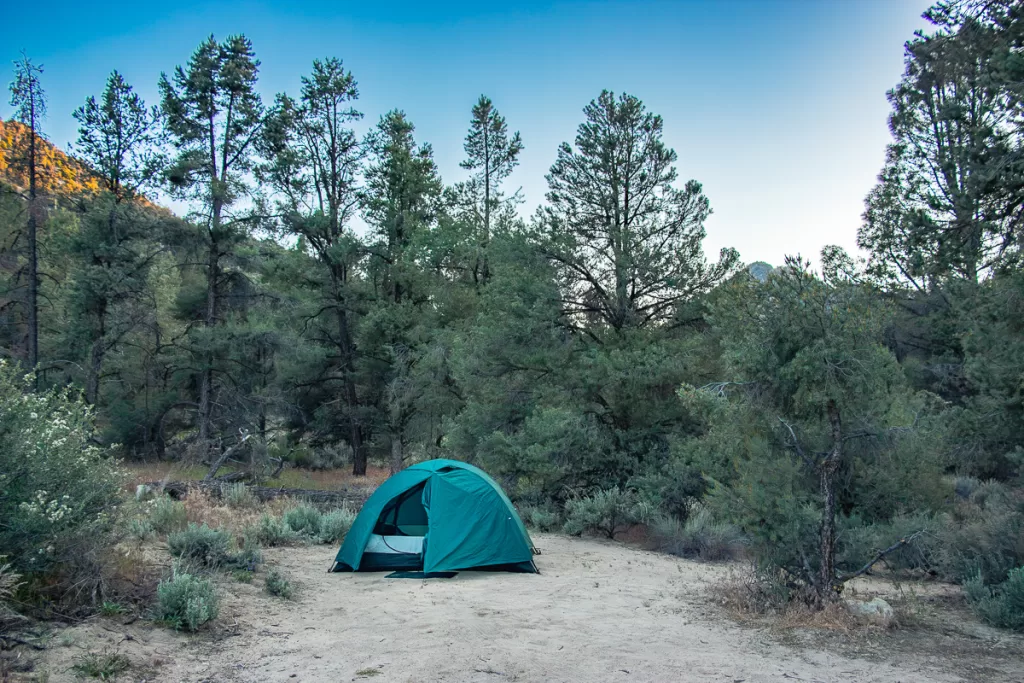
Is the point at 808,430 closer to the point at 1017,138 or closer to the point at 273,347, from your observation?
the point at 1017,138

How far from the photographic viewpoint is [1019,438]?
10117 mm

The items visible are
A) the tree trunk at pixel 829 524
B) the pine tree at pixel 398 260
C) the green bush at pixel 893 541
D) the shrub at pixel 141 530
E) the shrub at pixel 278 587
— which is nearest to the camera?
the tree trunk at pixel 829 524

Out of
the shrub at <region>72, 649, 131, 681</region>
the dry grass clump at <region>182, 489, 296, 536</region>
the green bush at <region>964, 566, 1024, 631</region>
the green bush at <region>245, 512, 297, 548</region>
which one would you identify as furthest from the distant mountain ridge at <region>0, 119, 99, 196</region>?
the green bush at <region>964, 566, 1024, 631</region>

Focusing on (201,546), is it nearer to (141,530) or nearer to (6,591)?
(141,530)

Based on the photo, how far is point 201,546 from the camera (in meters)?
8.71

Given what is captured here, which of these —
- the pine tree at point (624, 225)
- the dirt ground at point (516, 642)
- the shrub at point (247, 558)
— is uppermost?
the pine tree at point (624, 225)

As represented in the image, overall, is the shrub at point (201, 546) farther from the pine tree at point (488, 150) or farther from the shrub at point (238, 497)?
the pine tree at point (488, 150)

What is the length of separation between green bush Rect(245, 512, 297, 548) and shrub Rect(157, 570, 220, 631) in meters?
4.80

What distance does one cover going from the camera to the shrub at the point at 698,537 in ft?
40.0

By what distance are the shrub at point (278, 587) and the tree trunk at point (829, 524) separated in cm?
616

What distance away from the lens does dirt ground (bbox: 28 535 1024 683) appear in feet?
17.9

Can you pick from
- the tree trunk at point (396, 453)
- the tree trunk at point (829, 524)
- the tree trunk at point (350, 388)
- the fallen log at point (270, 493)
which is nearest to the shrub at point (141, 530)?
the fallen log at point (270, 493)

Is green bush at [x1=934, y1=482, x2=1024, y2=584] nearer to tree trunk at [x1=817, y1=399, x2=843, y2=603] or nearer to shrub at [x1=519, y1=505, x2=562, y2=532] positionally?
tree trunk at [x1=817, y1=399, x2=843, y2=603]

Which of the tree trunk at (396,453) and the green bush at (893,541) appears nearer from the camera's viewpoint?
the green bush at (893,541)
